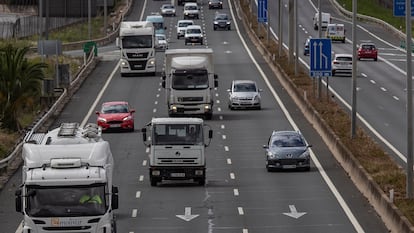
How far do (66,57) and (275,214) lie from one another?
77973mm

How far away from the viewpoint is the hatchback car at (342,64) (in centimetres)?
9900

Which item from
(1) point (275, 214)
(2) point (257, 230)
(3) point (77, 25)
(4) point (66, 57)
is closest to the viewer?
(2) point (257, 230)

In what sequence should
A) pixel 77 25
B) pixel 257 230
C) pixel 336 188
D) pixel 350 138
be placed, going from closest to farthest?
1. pixel 257 230
2. pixel 336 188
3. pixel 350 138
4. pixel 77 25

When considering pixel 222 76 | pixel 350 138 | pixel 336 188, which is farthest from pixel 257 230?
pixel 222 76

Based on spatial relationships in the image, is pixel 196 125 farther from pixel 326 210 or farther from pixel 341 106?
pixel 341 106

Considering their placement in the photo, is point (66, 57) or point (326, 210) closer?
point (326, 210)

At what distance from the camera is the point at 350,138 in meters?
60.8

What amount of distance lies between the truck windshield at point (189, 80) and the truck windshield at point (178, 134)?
22.5 m

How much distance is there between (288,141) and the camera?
56438 millimetres

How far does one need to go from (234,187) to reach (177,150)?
2509 mm

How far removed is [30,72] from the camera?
73.6 m

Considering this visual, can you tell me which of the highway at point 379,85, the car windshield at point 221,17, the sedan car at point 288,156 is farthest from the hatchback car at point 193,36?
the sedan car at point 288,156

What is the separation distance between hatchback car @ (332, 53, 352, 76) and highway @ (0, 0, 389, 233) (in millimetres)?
11243

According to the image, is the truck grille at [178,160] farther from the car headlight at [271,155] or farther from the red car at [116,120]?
the red car at [116,120]
